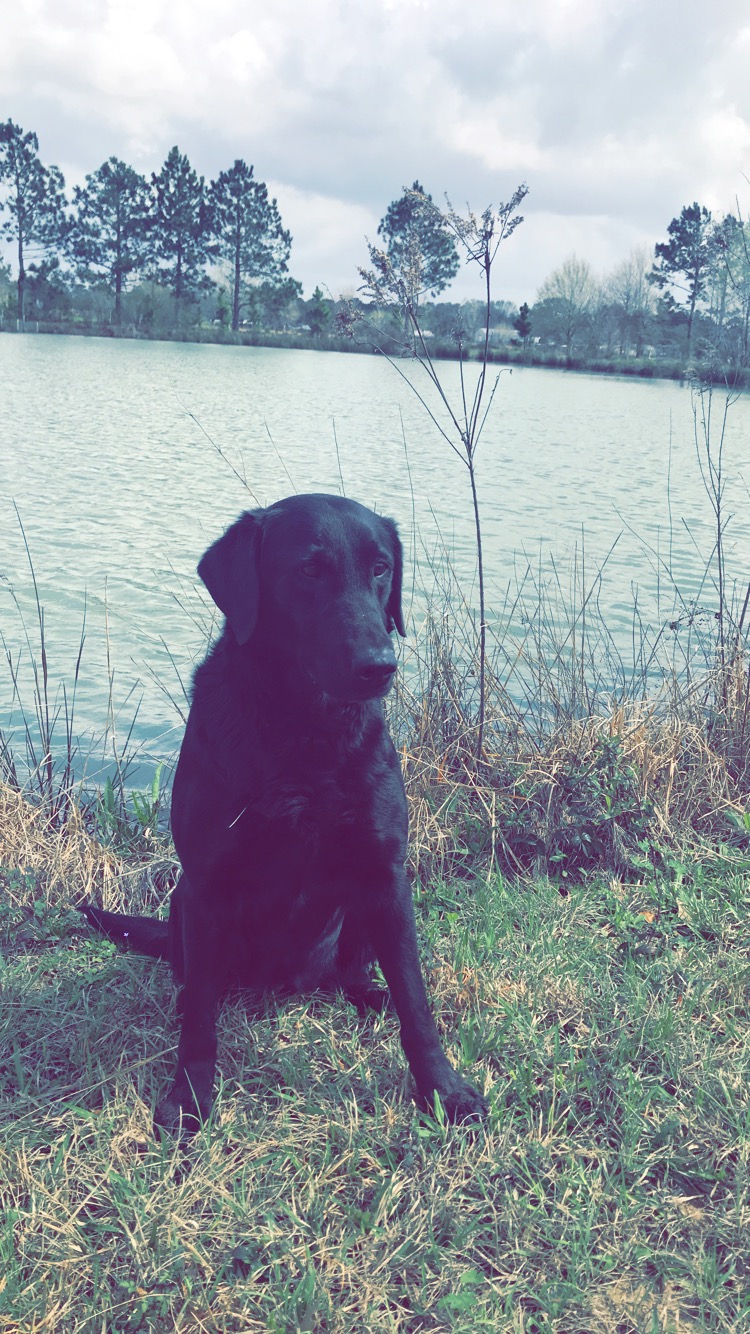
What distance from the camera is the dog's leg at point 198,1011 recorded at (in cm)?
230

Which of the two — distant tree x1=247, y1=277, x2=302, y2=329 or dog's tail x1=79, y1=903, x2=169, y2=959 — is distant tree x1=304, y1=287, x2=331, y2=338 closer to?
distant tree x1=247, y1=277, x2=302, y2=329

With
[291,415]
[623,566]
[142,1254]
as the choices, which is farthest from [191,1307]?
[291,415]

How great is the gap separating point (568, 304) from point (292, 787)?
64895 millimetres

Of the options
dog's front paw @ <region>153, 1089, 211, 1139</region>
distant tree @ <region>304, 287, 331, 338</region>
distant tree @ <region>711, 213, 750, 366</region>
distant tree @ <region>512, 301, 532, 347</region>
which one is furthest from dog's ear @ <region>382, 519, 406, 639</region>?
distant tree @ <region>304, 287, 331, 338</region>

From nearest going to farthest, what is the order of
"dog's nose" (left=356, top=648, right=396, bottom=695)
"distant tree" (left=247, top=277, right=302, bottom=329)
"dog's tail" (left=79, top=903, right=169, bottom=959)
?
"dog's nose" (left=356, top=648, right=396, bottom=695)
"dog's tail" (left=79, top=903, right=169, bottom=959)
"distant tree" (left=247, top=277, right=302, bottom=329)

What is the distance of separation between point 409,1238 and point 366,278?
3148 millimetres

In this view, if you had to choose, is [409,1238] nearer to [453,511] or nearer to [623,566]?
[623,566]

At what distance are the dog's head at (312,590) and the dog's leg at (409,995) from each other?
0.53 metres

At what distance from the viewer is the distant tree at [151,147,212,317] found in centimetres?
6475

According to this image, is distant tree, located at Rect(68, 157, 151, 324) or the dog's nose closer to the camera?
the dog's nose

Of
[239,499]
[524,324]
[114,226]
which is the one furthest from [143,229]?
[239,499]

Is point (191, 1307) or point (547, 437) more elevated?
point (547, 437)

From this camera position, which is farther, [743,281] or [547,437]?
[547,437]

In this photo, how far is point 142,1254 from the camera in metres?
1.83
